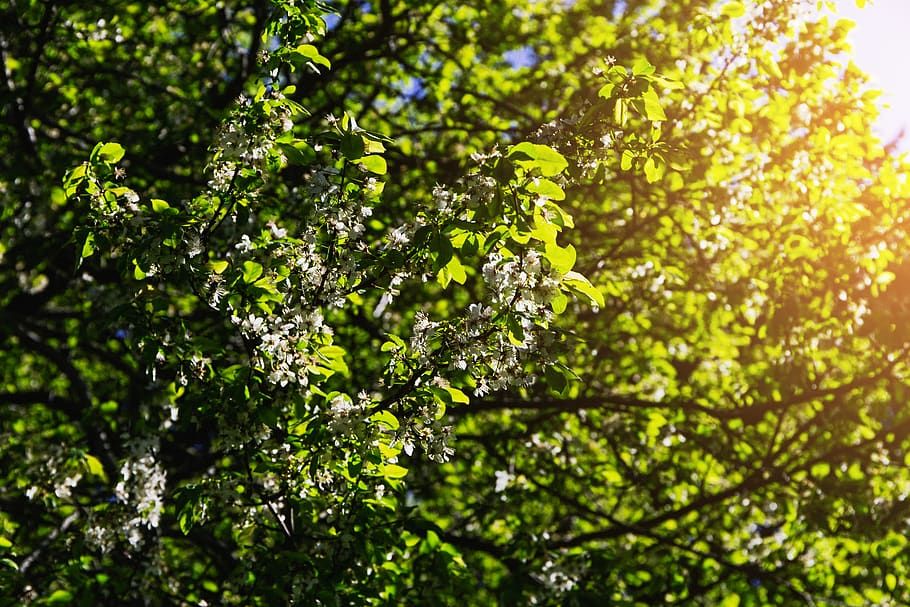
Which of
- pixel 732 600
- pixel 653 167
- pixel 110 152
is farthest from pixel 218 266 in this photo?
pixel 732 600

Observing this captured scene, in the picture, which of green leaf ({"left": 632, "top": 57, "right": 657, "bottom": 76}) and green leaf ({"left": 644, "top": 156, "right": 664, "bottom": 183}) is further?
green leaf ({"left": 644, "top": 156, "right": 664, "bottom": 183})

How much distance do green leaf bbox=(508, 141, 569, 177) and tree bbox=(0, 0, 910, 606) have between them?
0.01 m

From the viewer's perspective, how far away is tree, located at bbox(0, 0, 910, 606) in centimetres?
314

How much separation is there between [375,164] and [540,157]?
28.6 inches

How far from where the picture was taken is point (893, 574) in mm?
7102

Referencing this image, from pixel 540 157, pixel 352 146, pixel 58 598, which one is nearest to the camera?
pixel 540 157

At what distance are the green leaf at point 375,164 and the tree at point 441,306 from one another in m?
0.05

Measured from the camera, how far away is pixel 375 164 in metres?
3.04

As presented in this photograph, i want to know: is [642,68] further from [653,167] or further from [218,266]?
[218,266]

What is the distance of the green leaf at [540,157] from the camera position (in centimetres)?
263

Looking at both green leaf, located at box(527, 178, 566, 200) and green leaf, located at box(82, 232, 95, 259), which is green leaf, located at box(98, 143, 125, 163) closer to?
green leaf, located at box(82, 232, 95, 259)

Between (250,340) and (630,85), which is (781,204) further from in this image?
(250,340)

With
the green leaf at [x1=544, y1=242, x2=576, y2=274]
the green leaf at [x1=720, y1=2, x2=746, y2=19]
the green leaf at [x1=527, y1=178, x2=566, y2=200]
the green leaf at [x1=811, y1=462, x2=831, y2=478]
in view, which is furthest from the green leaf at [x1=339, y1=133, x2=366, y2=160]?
the green leaf at [x1=811, y1=462, x2=831, y2=478]

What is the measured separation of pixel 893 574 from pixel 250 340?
6632 millimetres
